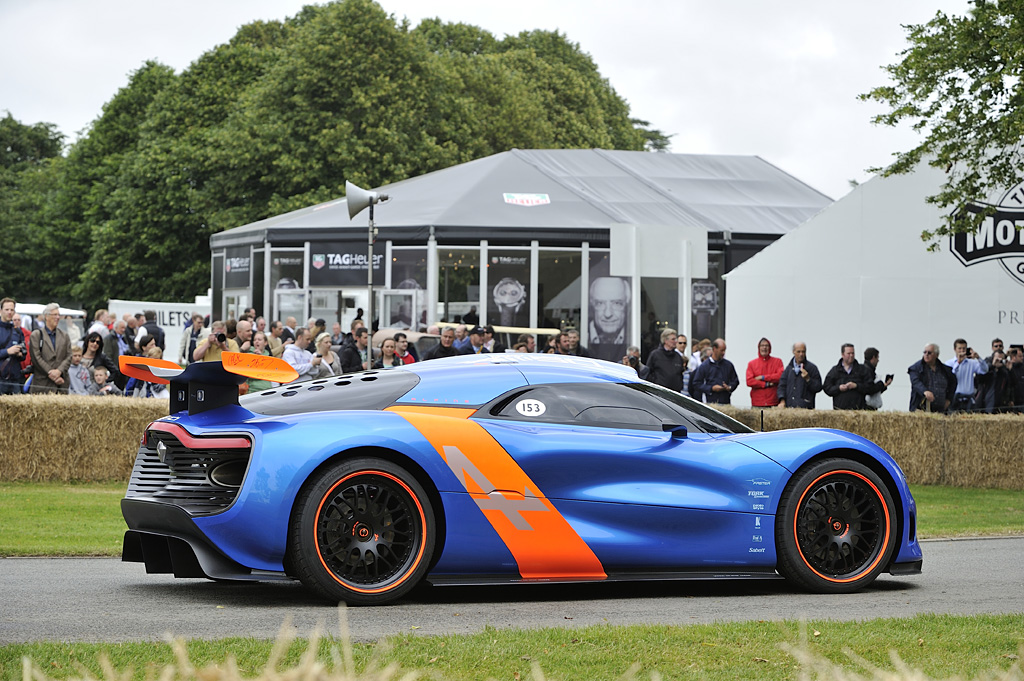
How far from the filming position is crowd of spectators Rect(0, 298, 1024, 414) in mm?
16609

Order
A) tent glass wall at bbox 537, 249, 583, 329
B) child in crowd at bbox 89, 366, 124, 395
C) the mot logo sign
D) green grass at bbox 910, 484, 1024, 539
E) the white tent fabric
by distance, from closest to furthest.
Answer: green grass at bbox 910, 484, 1024, 539 < child in crowd at bbox 89, 366, 124, 395 < the mot logo sign < tent glass wall at bbox 537, 249, 583, 329 < the white tent fabric

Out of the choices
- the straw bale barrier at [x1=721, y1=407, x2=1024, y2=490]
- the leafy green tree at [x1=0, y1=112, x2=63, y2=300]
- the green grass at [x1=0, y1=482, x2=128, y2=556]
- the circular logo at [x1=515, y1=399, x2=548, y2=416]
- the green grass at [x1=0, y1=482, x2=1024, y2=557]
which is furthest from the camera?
the leafy green tree at [x1=0, y1=112, x2=63, y2=300]

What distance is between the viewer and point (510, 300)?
32625 mm

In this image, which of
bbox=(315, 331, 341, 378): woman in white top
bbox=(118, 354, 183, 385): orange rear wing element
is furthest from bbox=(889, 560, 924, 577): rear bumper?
bbox=(315, 331, 341, 378): woman in white top

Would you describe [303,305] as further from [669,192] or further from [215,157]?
[215,157]

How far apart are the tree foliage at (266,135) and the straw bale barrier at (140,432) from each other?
2967 centimetres

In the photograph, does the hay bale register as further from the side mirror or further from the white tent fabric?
the white tent fabric

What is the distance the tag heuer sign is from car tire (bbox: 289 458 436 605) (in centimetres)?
2705

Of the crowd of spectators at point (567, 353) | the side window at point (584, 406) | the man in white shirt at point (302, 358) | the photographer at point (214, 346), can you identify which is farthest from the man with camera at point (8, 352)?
the side window at point (584, 406)

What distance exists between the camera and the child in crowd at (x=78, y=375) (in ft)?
54.5

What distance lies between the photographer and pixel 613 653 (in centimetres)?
577

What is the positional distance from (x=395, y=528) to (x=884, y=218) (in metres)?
17.5

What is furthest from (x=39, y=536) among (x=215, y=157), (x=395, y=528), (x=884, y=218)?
(x=215, y=157)

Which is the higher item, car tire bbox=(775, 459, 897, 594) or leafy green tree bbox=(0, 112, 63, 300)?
leafy green tree bbox=(0, 112, 63, 300)
